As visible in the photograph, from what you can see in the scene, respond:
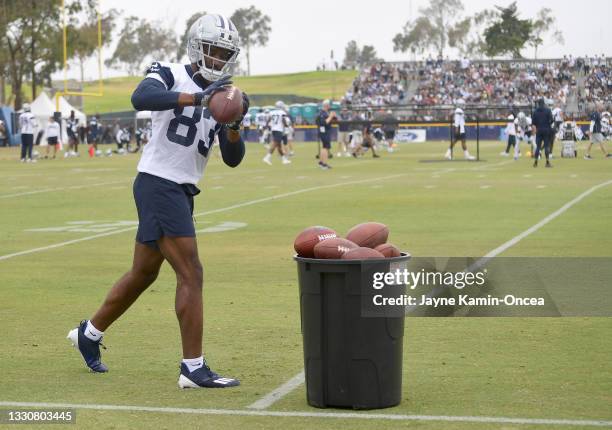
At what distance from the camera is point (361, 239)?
652 centimetres

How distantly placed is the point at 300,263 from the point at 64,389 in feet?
5.18

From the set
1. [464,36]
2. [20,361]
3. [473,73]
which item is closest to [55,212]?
[20,361]

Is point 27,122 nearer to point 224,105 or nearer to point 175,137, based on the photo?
point 175,137

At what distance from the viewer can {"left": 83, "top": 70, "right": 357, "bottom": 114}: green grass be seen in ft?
434

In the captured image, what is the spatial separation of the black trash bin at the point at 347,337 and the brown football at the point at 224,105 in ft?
3.22

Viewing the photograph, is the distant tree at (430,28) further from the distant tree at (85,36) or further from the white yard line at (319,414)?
the white yard line at (319,414)

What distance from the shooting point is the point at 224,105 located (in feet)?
21.9

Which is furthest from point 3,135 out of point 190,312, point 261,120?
point 190,312

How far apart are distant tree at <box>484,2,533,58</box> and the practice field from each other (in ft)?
332

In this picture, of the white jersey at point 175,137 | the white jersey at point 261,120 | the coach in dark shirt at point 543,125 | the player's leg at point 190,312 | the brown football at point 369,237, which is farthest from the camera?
the white jersey at point 261,120

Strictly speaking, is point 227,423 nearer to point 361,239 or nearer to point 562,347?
point 361,239

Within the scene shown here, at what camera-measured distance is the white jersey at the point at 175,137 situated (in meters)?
7.07

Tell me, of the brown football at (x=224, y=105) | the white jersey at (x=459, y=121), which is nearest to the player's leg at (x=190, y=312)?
the brown football at (x=224, y=105)

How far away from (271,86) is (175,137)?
140 meters
